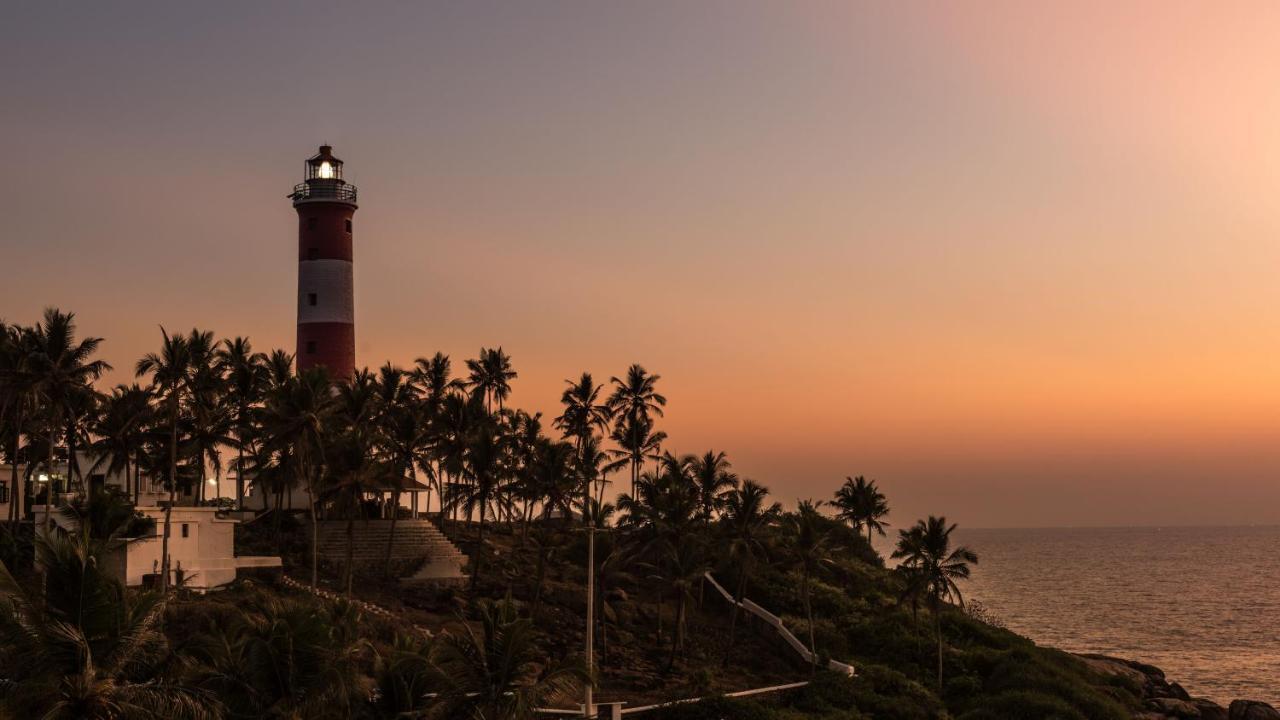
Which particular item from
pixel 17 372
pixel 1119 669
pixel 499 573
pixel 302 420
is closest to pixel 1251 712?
pixel 1119 669

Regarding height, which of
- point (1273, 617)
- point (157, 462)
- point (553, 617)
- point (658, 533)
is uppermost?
point (157, 462)

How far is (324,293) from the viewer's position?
79250 millimetres

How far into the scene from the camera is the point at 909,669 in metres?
63.0

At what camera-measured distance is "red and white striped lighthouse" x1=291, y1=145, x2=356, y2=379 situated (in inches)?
3100

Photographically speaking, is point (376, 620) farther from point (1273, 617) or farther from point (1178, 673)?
point (1273, 617)

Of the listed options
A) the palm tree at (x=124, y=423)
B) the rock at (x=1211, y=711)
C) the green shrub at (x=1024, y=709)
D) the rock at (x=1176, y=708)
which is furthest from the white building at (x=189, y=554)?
the rock at (x=1211, y=711)

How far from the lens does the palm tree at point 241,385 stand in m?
71.8

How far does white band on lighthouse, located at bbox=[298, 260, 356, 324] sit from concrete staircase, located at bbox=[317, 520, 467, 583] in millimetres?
16196

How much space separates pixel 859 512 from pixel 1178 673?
1105 inches

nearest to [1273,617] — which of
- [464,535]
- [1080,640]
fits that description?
[1080,640]

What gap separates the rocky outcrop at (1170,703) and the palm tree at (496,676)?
41943 millimetres

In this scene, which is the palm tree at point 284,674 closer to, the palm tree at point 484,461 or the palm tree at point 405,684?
the palm tree at point 405,684

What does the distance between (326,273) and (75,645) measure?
62760 mm

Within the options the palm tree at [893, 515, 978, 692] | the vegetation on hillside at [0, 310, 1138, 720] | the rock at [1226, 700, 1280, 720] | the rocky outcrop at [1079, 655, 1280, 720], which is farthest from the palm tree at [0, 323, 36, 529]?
the rock at [1226, 700, 1280, 720]
